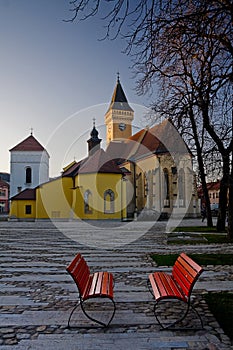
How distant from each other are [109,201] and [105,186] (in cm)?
170

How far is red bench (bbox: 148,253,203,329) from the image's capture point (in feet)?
15.5

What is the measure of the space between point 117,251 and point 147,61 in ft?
23.6

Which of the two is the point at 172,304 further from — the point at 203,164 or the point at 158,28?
the point at 203,164

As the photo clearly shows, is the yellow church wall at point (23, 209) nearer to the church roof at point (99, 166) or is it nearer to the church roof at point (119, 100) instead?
the church roof at point (99, 166)

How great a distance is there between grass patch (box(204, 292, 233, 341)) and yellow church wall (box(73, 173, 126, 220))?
108ft

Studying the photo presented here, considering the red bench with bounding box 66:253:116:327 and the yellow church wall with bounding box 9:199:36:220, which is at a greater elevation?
the yellow church wall with bounding box 9:199:36:220

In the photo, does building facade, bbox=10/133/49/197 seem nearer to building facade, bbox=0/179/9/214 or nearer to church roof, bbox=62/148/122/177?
church roof, bbox=62/148/122/177

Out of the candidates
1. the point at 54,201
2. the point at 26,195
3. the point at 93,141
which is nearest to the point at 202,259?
the point at 54,201

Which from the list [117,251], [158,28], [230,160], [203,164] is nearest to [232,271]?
[117,251]

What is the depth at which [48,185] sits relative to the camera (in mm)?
44625

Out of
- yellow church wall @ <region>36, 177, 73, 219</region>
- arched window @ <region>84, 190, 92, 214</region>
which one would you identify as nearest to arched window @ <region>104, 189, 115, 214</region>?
arched window @ <region>84, 190, 92, 214</region>

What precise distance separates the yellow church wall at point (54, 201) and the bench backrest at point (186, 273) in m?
37.6

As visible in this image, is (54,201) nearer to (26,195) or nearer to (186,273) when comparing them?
(26,195)

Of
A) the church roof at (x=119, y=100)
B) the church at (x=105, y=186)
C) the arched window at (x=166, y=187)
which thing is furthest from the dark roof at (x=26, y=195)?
the church roof at (x=119, y=100)
